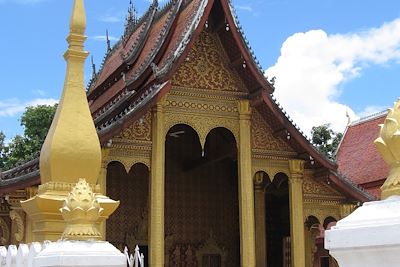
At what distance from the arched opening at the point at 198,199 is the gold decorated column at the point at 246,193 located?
194 cm

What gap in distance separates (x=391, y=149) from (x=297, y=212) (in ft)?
32.4

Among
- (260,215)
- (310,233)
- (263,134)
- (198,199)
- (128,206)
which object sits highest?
(263,134)

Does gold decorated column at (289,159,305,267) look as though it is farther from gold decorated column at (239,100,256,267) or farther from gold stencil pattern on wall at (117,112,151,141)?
gold stencil pattern on wall at (117,112,151,141)

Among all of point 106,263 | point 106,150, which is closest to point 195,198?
point 106,150

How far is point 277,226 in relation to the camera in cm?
1469

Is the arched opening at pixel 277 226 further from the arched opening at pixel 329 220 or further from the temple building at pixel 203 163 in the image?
the arched opening at pixel 329 220

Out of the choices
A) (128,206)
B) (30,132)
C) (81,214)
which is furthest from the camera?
(30,132)

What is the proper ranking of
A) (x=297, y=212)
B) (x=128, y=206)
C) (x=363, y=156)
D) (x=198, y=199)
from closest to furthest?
(x=297, y=212) < (x=128, y=206) < (x=198, y=199) < (x=363, y=156)

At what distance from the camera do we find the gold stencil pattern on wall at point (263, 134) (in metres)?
12.3

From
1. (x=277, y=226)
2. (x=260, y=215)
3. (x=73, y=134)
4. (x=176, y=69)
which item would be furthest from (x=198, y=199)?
(x=73, y=134)

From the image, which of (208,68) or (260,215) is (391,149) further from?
(260,215)

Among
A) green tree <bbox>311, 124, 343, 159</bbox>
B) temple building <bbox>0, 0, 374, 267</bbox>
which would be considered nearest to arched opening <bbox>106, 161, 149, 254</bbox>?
temple building <bbox>0, 0, 374, 267</bbox>

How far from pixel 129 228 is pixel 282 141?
13.3ft

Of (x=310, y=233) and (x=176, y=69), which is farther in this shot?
(x=310, y=233)
